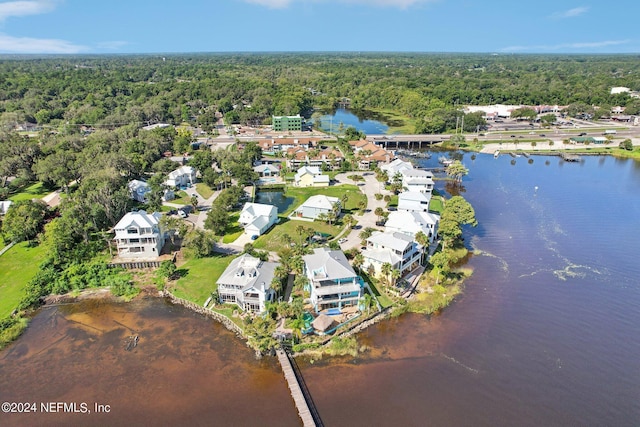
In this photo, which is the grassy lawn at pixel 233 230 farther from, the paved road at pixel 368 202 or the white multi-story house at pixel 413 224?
the white multi-story house at pixel 413 224

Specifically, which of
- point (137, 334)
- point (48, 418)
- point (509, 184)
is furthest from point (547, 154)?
point (48, 418)

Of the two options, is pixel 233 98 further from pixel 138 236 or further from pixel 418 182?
pixel 138 236

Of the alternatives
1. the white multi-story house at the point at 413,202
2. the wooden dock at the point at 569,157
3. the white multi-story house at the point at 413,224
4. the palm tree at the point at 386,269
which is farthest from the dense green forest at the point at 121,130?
the wooden dock at the point at 569,157

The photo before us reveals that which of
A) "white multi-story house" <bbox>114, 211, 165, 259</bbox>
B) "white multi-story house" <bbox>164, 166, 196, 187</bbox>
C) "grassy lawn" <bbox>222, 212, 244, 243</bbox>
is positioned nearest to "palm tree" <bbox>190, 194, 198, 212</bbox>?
"grassy lawn" <bbox>222, 212, 244, 243</bbox>

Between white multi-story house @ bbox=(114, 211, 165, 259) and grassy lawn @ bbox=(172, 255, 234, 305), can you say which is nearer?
grassy lawn @ bbox=(172, 255, 234, 305)

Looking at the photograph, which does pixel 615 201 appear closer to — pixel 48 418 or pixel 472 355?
pixel 472 355

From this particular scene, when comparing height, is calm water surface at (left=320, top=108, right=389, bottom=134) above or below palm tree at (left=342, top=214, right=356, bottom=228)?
above

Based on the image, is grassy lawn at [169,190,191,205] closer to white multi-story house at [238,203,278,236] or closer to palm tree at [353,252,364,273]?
white multi-story house at [238,203,278,236]

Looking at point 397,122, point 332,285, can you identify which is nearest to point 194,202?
point 332,285
